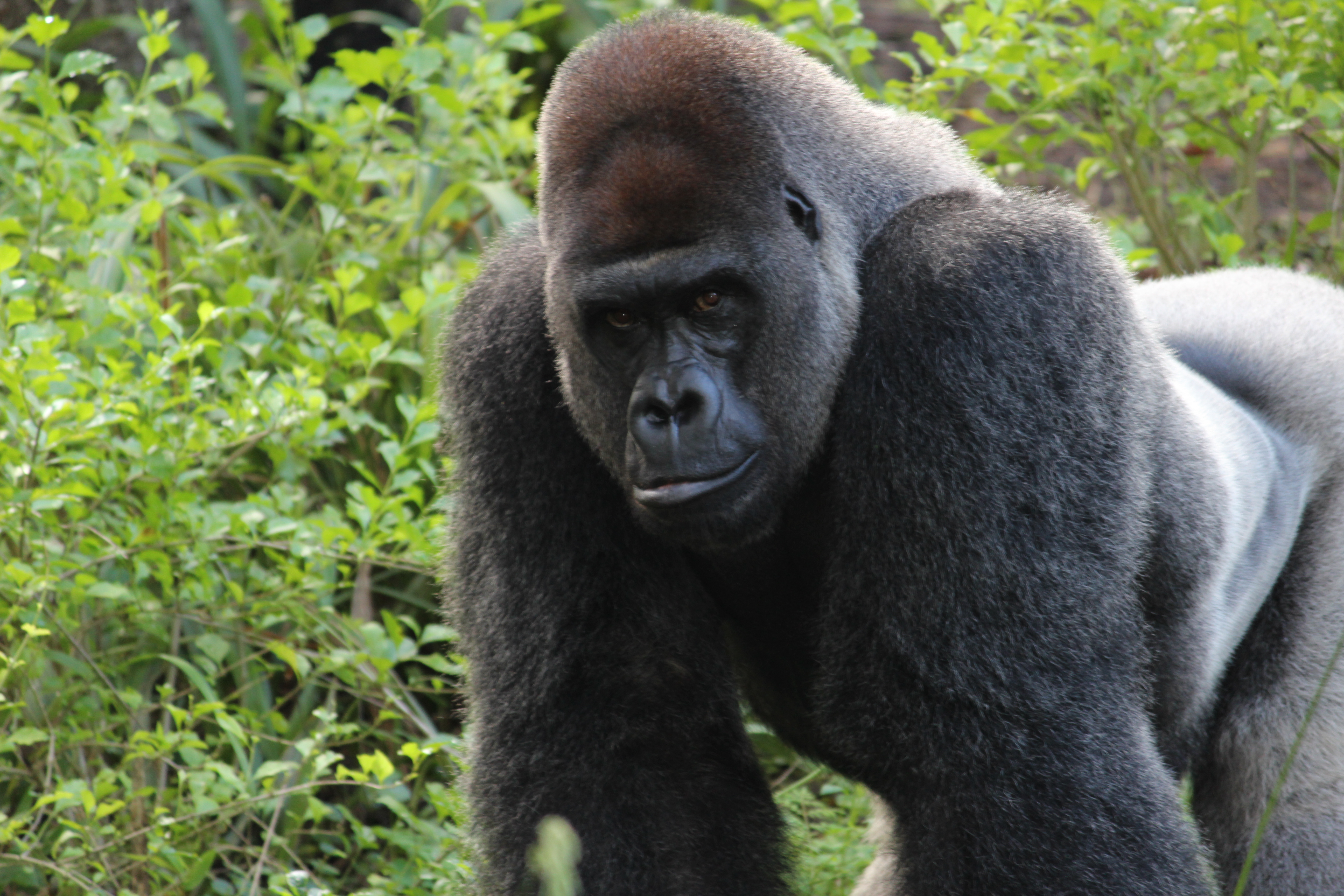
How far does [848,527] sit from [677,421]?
0.32 metres

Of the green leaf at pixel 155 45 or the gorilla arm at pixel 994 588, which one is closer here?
the gorilla arm at pixel 994 588

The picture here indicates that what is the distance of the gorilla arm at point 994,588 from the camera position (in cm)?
228

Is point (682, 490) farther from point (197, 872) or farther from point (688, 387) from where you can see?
point (197, 872)

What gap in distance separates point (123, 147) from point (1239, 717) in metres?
3.01

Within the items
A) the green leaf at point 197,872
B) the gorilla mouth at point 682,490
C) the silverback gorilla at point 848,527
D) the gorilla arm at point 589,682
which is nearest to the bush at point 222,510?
the green leaf at point 197,872

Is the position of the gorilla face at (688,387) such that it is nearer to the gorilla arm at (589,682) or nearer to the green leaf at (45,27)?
the gorilla arm at (589,682)

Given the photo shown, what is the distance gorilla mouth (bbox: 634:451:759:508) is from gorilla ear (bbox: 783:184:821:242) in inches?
16.6

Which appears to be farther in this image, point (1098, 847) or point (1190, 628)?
point (1190, 628)

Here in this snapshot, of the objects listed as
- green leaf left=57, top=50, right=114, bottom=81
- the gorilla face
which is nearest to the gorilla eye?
the gorilla face

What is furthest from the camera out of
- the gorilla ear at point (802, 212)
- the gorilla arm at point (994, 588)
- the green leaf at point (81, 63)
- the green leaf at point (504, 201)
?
the green leaf at point (504, 201)

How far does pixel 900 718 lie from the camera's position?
7.64 ft

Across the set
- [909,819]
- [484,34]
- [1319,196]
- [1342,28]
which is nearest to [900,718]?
[909,819]

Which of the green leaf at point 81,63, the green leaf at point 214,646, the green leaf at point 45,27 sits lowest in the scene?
the green leaf at point 214,646

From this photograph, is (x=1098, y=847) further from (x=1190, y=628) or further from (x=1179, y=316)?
(x=1179, y=316)
